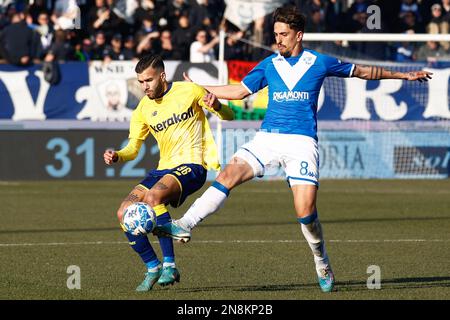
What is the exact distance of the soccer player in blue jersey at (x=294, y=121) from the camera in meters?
9.47

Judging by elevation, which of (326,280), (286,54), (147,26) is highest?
(286,54)

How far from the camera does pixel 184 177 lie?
9727 mm

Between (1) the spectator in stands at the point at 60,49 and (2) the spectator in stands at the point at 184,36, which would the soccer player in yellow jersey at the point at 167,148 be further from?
(2) the spectator in stands at the point at 184,36

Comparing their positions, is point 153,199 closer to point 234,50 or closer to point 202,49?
point 202,49

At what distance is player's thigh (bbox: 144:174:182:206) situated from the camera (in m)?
9.46

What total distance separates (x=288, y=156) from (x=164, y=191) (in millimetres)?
1060

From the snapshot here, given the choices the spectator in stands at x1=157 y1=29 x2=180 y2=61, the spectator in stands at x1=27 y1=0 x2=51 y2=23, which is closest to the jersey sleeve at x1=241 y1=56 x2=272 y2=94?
the spectator in stands at x1=157 y1=29 x2=180 y2=61

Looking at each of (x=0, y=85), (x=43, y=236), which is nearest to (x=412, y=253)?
(x=43, y=236)

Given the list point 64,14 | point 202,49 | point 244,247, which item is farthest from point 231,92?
point 64,14

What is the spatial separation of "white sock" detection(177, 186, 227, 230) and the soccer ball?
9.0 inches

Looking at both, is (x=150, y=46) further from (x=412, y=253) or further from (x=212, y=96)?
(x=212, y=96)

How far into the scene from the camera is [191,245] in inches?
529

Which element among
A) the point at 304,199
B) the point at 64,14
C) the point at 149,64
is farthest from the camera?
the point at 64,14

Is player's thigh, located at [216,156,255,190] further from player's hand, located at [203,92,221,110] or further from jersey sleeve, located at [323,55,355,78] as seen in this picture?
jersey sleeve, located at [323,55,355,78]
